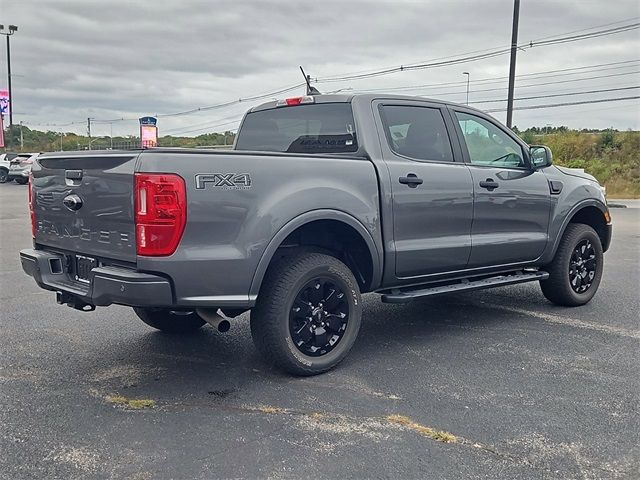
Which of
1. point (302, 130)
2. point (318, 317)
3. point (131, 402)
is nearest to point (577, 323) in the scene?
point (318, 317)

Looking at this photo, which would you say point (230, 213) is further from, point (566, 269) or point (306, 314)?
point (566, 269)

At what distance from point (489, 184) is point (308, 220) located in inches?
77.9

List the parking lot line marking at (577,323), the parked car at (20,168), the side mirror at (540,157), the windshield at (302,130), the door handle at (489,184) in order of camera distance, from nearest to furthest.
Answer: the windshield at (302,130) → the door handle at (489,184) → the parking lot line marking at (577,323) → the side mirror at (540,157) → the parked car at (20,168)

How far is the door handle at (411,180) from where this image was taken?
4.62 meters

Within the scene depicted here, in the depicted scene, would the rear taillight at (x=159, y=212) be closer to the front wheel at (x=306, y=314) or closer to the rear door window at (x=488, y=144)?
the front wheel at (x=306, y=314)

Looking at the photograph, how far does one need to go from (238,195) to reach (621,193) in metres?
26.0

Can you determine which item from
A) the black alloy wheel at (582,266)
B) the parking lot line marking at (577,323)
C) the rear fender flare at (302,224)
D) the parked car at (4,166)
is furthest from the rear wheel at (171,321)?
the parked car at (4,166)

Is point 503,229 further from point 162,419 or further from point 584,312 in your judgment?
point 162,419

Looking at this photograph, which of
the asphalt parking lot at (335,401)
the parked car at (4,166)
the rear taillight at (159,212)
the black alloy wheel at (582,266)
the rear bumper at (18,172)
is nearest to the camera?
the asphalt parking lot at (335,401)

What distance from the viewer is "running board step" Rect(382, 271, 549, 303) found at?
4.70 metres

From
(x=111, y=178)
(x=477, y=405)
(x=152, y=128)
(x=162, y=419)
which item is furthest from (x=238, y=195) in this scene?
(x=152, y=128)

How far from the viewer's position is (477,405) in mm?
3783

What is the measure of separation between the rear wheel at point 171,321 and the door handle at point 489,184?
102 inches

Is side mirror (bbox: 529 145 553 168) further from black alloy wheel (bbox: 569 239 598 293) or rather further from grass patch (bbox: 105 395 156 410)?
grass patch (bbox: 105 395 156 410)
